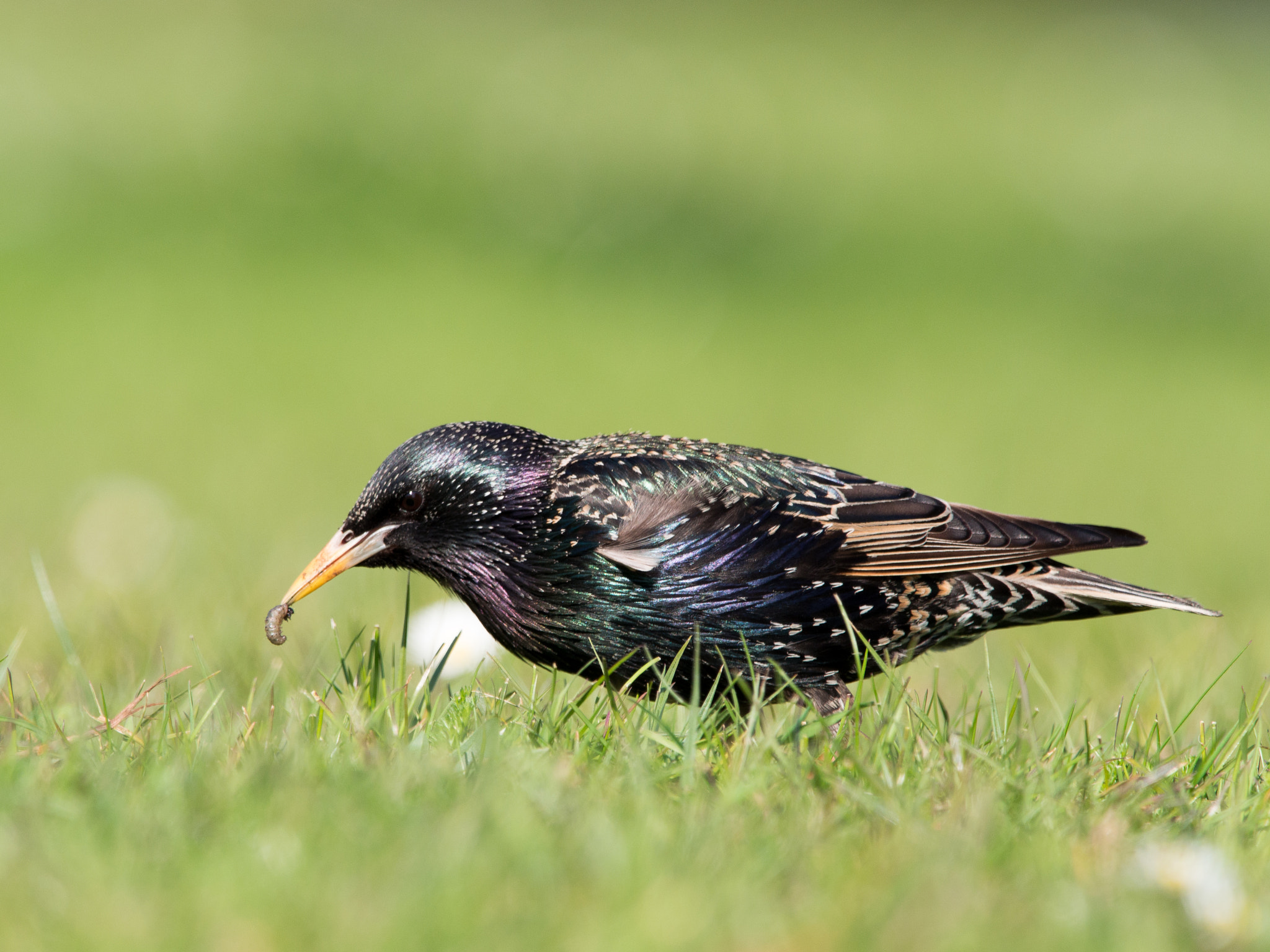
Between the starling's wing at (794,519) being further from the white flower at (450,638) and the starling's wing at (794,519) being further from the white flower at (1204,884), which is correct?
the white flower at (1204,884)

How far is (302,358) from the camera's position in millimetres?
10539

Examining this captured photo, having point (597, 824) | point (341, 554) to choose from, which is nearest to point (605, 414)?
point (341, 554)

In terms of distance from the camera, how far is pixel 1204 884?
2244 millimetres

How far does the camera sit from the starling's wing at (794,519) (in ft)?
11.8

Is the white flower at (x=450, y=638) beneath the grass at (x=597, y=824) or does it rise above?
beneath

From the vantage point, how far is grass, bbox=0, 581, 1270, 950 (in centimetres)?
208

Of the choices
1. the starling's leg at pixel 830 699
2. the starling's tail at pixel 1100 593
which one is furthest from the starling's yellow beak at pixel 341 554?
the starling's tail at pixel 1100 593

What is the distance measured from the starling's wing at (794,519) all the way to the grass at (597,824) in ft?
1.47

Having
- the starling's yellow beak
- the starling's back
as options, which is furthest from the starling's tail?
the starling's yellow beak

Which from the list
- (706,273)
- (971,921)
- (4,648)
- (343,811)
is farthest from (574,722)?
(706,273)

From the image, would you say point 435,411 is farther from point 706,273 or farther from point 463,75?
point 463,75

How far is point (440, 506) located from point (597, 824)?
150cm

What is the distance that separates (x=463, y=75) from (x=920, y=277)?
551cm

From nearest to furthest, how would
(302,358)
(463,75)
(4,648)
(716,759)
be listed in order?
(716,759) → (4,648) → (302,358) → (463,75)
